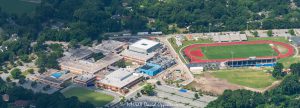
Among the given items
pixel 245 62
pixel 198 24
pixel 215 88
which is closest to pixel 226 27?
pixel 198 24

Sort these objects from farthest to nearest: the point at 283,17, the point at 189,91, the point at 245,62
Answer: the point at 283,17, the point at 245,62, the point at 189,91

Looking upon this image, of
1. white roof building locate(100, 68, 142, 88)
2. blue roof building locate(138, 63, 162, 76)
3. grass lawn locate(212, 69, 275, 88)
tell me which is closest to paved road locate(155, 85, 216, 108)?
white roof building locate(100, 68, 142, 88)

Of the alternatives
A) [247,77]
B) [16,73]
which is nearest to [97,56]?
[16,73]

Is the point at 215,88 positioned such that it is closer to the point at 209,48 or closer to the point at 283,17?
the point at 209,48

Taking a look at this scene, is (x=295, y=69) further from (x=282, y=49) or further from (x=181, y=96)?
(x=181, y=96)

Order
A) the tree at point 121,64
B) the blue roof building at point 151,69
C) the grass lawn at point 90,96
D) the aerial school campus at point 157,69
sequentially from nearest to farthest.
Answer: the grass lawn at point 90,96, the aerial school campus at point 157,69, the blue roof building at point 151,69, the tree at point 121,64

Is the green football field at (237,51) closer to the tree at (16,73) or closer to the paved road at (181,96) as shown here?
the paved road at (181,96)

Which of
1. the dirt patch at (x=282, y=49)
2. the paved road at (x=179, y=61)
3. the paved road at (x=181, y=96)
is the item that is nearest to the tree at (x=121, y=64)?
the paved road at (x=179, y=61)
